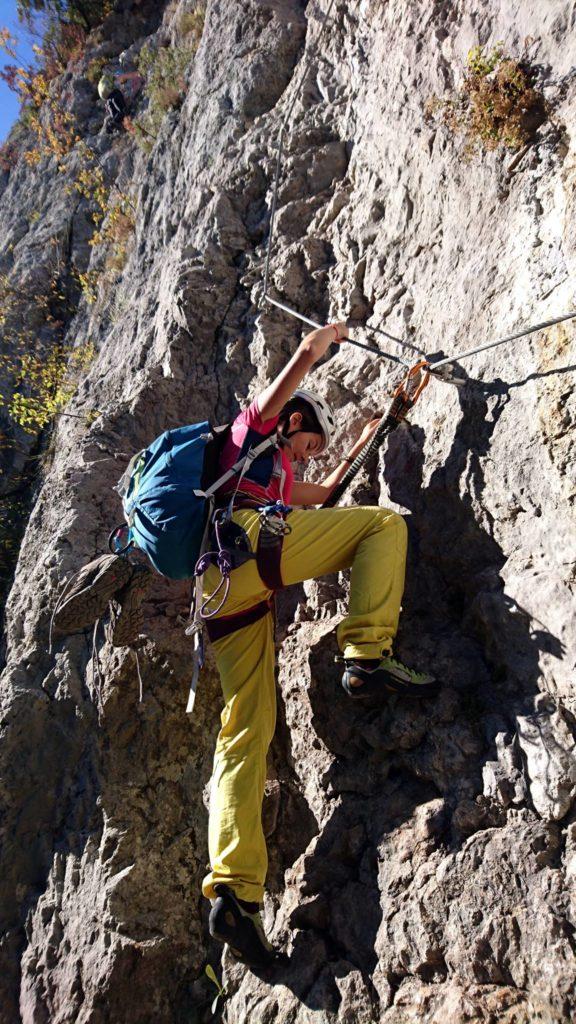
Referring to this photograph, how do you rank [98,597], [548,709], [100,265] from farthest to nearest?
[100,265], [98,597], [548,709]

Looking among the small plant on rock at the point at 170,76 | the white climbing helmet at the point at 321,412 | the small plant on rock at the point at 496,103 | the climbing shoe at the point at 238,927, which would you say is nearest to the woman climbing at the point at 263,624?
the climbing shoe at the point at 238,927

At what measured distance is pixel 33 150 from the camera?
563 inches

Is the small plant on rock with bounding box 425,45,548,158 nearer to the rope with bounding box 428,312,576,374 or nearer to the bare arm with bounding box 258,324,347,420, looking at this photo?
the rope with bounding box 428,312,576,374

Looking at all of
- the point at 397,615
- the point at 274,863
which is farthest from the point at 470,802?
the point at 274,863

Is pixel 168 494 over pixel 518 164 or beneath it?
beneath

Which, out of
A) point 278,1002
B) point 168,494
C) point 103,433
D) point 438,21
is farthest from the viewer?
point 103,433

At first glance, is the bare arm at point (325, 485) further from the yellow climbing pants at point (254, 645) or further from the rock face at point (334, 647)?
the yellow climbing pants at point (254, 645)

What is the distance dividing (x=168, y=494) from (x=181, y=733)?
6.48 feet

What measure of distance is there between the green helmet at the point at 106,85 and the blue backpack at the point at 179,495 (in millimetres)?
10883

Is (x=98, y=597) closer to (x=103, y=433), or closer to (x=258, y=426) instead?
(x=258, y=426)

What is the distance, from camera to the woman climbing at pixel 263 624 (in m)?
3.57

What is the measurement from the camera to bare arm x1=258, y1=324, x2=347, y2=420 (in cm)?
387

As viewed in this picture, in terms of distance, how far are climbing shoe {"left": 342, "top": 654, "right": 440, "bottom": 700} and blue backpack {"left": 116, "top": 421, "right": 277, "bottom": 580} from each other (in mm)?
1046

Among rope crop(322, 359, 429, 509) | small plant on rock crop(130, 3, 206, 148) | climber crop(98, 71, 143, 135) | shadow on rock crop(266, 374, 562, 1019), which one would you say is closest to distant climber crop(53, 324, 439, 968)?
shadow on rock crop(266, 374, 562, 1019)
